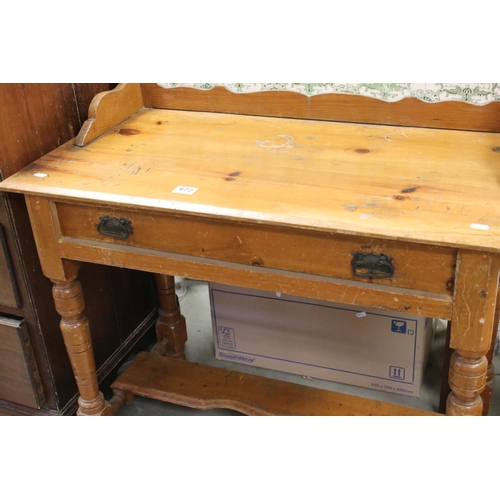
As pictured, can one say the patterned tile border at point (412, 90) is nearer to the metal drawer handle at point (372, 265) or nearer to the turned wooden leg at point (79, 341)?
the metal drawer handle at point (372, 265)

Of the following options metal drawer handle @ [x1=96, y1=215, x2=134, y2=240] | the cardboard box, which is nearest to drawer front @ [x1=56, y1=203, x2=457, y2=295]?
metal drawer handle @ [x1=96, y1=215, x2=134, y2=240]

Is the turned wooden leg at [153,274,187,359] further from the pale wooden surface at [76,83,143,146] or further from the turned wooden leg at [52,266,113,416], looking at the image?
the pale wooden surface at [76,83,143,146]

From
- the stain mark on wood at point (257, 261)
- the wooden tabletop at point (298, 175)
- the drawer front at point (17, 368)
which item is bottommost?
the drawer front at point (17, 368)

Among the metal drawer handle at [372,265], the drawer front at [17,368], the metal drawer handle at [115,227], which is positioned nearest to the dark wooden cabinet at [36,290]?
the drawer front at [17,368]

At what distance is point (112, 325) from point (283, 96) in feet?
3.00

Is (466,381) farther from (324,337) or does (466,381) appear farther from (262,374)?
(262,374)

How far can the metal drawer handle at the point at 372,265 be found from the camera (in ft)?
4.63

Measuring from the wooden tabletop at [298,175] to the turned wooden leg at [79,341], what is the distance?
0.32 m

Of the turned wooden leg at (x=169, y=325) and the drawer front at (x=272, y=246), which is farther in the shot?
the turned wooden leg at (x=169, y=325)

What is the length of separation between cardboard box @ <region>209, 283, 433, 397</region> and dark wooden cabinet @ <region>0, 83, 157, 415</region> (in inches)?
13.8

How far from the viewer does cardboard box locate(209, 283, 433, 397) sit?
2.03 meters

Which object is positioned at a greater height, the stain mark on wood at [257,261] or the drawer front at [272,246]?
the drawer front at [272,246]

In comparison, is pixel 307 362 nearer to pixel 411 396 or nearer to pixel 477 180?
pixel 411 396

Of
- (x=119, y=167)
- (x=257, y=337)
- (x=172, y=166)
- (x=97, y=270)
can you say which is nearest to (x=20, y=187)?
(x=119, y=167)
